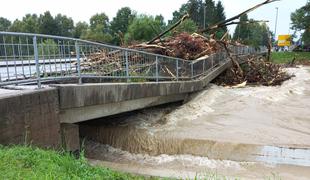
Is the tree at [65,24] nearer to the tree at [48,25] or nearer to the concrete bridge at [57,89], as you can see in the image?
→ the tree at [48,25]

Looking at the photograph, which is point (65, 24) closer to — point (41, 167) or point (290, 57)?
point (290, 57)

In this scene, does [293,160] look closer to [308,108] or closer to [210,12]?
[308,108]

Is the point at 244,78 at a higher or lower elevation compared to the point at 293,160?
higher

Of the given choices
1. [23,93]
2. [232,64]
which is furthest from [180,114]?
[232,64]

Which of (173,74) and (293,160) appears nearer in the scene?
(293,160)

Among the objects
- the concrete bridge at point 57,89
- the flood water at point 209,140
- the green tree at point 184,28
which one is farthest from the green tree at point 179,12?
the concrete bridge at point 57,89

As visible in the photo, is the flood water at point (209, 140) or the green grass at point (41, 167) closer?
the green grass at point (41, 167)

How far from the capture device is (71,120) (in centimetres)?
676

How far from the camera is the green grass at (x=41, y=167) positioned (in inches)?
156

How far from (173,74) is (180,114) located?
174 cm

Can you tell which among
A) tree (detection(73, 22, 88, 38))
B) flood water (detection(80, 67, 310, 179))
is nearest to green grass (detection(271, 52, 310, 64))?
flood water (detection(80, 67, 310, 179))

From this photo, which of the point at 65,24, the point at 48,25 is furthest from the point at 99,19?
the point at 48,25

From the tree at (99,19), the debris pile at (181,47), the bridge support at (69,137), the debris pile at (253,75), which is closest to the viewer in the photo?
the bridge support at (69,137)

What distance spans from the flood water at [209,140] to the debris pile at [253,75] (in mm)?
4064
